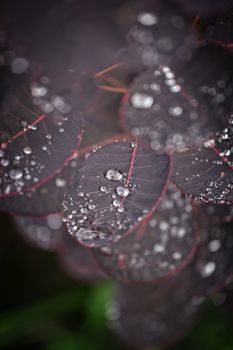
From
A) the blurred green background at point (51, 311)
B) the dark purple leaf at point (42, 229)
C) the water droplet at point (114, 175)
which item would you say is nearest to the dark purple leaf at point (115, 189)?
the water droplet at point (114, 175)

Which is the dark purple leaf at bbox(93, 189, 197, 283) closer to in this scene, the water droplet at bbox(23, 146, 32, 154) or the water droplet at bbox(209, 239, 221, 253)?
the water droplet at bbox(209, 239, 221, 253)

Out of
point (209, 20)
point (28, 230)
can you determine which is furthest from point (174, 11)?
point (28, 230)

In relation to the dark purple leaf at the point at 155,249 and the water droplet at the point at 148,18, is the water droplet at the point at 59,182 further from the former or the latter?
the water droplet at the point at 148,18

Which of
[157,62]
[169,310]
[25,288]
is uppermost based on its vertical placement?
[157,62]

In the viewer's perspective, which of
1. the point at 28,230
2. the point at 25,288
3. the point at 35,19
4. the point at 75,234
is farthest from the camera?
the point at 25,288

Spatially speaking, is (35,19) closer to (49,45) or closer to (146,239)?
(49,45)

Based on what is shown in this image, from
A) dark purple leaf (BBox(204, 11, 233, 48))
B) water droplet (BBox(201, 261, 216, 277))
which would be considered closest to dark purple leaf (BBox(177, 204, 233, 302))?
water droplet (BBox(201, 261, 216, 277))
